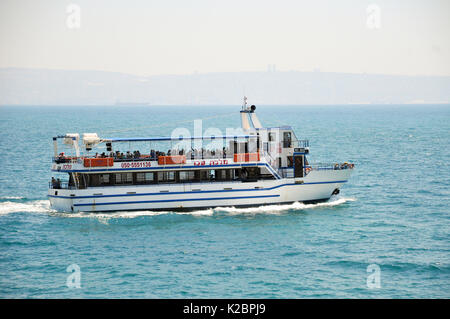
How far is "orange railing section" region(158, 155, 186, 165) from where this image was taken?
53.5 metres

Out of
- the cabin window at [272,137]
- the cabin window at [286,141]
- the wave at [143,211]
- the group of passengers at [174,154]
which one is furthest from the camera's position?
the cabin window at [272,137]

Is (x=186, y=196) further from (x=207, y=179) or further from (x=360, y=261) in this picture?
(x=360, y=261)

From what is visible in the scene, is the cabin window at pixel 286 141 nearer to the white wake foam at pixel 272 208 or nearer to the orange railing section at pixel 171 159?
the white wake foam at pixel 272 208

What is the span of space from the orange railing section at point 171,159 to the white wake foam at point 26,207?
11106 mm

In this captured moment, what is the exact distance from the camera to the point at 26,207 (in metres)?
56.0

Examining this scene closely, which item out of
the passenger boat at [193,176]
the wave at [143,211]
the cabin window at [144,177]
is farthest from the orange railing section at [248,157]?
the cabin window at [144,177]

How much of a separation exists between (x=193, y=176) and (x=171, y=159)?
2.75 m

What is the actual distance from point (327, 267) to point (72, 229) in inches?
835

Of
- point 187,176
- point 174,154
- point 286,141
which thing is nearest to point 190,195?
point 187,176

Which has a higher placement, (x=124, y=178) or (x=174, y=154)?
(x=174, y=154)

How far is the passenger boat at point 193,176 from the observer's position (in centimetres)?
5262

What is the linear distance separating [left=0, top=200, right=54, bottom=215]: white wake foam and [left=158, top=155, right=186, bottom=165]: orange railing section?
11106 millimetres

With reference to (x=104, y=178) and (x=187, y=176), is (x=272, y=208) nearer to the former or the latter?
(x=187, y=176)

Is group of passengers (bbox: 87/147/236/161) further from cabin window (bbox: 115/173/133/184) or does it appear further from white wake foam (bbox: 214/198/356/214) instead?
white wake foam (bbox: 214/198/356/214)
